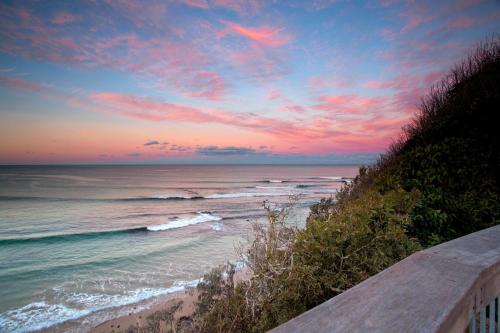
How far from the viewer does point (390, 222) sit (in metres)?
3.40

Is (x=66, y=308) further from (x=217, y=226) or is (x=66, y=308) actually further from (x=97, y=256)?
(x=217, y=226)

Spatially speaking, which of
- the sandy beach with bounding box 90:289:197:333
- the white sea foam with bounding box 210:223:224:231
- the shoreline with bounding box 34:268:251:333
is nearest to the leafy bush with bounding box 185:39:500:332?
the shoreline with bounding box 34:268:251:333

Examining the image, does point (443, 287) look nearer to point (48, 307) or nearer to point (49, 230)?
point (48, 307)

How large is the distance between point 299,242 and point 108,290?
10496mm

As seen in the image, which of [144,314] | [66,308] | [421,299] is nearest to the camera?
[421,299]

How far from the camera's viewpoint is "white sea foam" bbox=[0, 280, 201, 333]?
8.54 metres

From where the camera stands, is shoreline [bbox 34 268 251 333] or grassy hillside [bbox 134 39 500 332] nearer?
grassy hillside [bbox 134 39 500 332]

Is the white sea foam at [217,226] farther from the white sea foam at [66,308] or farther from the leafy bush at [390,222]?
the leafy bush at [390,222]

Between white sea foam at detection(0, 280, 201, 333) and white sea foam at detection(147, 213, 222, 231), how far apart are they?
10.5 metres

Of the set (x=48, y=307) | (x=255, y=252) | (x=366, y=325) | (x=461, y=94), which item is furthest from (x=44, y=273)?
(x=461, y=94)

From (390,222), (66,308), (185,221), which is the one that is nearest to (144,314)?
(66,308)

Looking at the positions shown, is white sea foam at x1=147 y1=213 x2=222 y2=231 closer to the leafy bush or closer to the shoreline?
the shoreline

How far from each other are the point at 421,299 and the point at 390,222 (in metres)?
2.56

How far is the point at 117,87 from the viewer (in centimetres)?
2216
